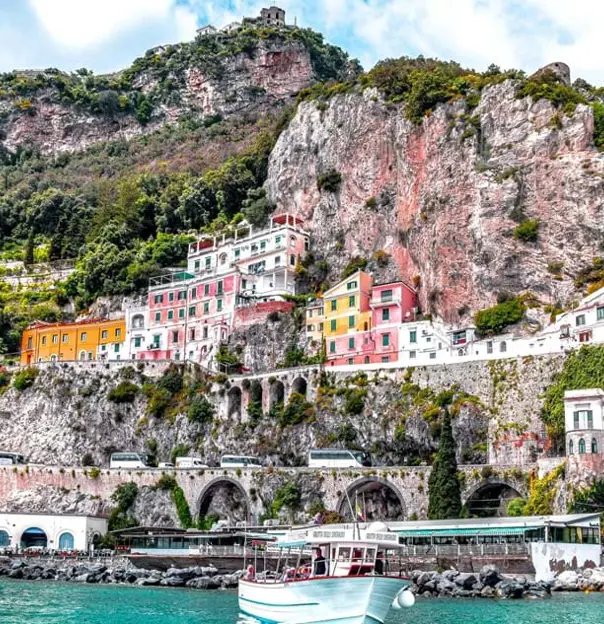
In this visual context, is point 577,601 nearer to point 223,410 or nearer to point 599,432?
point 599,432

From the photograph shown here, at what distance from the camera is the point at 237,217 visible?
109125mm

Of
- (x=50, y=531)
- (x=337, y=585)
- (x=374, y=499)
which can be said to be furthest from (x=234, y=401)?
(x=337, y=585)

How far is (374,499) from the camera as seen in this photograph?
68.7 metres

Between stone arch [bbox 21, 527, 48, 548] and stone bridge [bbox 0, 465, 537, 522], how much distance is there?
4265 mm

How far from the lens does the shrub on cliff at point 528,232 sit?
76.8 metres

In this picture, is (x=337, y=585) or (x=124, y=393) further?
(x=124, y=393)

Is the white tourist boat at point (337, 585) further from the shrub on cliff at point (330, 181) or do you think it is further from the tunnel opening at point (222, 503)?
the shrub on cliff at point (330, 181)

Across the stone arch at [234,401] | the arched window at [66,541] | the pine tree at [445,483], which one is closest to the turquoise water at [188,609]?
the pine tree at [445,483]

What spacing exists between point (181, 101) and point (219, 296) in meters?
82.2

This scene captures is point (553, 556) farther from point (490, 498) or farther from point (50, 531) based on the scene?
point (50, 531)

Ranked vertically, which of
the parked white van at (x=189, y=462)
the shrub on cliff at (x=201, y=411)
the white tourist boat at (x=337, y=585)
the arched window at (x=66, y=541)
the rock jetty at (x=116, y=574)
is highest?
the shrub on cliff at (x=201, y=411)

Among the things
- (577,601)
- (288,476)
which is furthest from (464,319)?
(577,601)

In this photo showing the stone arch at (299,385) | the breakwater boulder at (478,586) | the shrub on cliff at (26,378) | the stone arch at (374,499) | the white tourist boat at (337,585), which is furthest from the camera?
the shrub on cliff at (26,378)

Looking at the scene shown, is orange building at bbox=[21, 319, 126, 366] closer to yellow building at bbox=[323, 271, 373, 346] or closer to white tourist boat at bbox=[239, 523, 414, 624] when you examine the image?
yellow building at bbox=[323, 271, 373, 346]
